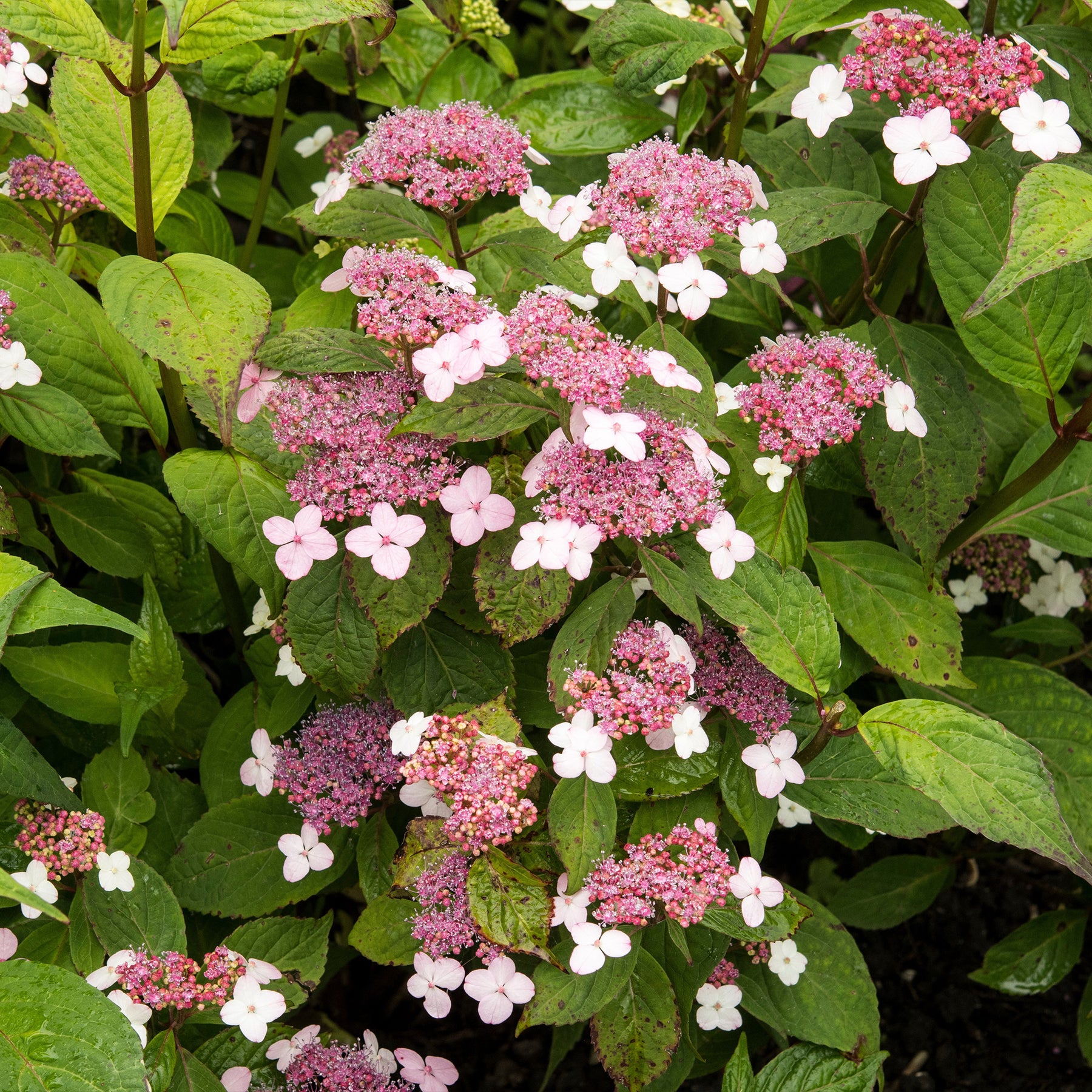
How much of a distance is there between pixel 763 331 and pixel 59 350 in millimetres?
1031

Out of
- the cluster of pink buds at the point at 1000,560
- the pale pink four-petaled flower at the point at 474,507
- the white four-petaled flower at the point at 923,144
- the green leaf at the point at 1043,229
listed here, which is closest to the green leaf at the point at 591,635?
the pale pink four-petaled flower at the point at 474,507

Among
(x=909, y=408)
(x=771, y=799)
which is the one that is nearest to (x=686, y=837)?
(x=771, y=799)

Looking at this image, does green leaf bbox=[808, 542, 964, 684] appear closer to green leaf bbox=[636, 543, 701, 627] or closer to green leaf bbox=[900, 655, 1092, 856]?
green leaf bbox=[900, 655, 1092, 856]

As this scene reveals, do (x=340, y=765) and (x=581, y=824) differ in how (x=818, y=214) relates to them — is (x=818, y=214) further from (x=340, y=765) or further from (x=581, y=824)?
(x=340, y=765)

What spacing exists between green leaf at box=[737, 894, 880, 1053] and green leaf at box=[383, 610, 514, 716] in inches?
21.7

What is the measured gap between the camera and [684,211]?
1230 millimetres

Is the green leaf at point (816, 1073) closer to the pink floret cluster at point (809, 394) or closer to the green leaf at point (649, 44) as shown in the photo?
the pink floret cluster at point (809, 394)

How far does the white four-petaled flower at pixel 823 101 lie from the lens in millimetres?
1365

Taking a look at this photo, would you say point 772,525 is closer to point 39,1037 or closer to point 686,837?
point 686,837

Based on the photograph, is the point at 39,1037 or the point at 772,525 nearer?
the point at 39,1037

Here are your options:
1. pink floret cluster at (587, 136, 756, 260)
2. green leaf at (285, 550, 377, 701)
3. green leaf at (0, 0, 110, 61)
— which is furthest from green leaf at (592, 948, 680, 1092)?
green leaf at (0, 0, 110, 61)

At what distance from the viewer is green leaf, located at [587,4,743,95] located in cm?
148

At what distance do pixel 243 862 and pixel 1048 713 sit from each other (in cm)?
114

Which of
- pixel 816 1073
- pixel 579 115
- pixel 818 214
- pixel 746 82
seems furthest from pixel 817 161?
pixel 816 1073
